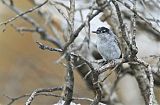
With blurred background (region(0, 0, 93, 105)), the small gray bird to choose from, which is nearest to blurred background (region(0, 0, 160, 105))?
blurred background (region(0, 0, 93, 105))

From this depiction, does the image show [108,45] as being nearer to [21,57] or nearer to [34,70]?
[34,70]

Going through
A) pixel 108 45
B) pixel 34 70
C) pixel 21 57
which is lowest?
pixel 108 45

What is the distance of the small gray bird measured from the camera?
3236 mm

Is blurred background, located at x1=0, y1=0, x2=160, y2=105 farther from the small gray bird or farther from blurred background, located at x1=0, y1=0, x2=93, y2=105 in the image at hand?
the small gray bird

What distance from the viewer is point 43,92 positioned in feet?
7.93

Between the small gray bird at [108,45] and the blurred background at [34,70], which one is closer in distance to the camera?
the small gray bird at [108,45]

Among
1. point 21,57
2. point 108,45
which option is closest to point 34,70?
point 21,57

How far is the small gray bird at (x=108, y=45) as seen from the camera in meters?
3.24

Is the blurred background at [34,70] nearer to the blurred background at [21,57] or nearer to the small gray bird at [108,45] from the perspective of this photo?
the blurred background at [21,57]

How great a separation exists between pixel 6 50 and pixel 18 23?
29.8 inches

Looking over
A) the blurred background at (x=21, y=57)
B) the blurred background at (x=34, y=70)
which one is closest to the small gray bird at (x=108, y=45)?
the blurred background at (x=34, y=70)

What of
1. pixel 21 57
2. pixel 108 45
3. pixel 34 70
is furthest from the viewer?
pixel 21 57

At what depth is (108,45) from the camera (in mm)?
3383

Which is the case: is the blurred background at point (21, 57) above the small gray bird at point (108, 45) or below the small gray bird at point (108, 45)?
above
